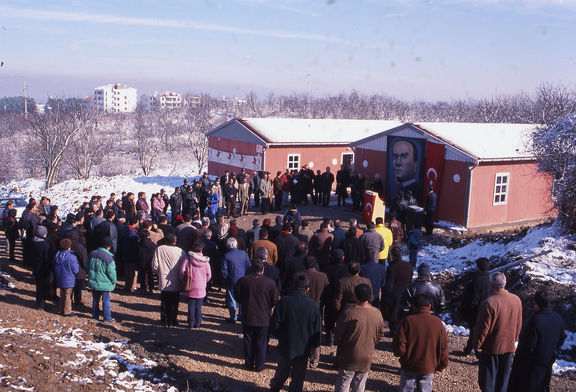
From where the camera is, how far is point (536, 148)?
15141 millimetres

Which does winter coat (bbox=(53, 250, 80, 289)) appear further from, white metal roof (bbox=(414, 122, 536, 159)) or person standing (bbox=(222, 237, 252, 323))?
white metal roof (bbox=(414, 122, 536, 159))

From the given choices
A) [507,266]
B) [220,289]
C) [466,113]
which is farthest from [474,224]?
[466,113]

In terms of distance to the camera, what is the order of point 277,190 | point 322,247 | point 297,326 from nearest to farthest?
point 297,326 → point 322,247 → point 277,190

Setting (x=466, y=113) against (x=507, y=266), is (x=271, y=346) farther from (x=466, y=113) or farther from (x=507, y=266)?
(x=466, y=113)

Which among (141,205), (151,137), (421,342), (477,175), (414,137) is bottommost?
(421,342)

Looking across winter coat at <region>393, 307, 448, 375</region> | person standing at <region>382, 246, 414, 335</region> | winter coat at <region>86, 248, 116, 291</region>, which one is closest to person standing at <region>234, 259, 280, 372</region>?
winter coat at <region>393, 307, 448, 375</region>

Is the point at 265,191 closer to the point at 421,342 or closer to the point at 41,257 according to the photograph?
the point at 41,257

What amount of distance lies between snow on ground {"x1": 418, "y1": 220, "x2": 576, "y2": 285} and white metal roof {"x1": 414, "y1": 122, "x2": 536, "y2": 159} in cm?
460

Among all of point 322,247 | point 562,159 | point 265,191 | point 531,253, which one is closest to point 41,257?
point 322,247

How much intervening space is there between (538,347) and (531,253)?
6.23 meters

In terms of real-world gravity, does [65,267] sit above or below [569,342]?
above

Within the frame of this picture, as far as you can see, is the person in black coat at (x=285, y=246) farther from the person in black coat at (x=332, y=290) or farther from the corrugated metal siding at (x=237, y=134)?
the corrugated metal siding at (x=237, y=134)

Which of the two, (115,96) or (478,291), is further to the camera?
(115,96)

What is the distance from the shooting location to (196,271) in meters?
8.00
